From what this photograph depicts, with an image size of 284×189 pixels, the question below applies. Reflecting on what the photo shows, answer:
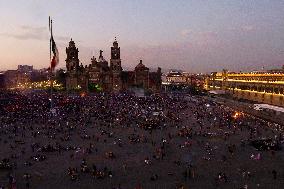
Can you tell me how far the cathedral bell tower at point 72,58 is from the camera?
4520 inches

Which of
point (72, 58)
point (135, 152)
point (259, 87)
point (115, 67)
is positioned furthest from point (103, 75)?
point (135, 152)

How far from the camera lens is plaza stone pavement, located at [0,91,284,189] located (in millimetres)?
27984

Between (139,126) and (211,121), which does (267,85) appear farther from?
(139,126)

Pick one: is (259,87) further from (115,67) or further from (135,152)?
(135,152)

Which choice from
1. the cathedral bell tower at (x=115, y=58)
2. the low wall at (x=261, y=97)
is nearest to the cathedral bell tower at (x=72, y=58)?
the cathedral bell tower at (x=115, y=58)

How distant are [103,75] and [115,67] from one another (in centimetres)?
435

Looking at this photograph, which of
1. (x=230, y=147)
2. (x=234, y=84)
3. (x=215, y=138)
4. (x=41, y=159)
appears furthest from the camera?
(x=234, y=84)

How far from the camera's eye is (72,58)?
11525 centimetres

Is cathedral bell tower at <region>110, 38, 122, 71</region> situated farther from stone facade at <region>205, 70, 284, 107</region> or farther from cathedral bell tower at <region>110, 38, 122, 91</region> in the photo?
stone facade at <region>205, 70, 284, 107</region>

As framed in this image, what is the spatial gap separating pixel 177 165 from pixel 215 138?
525 inches

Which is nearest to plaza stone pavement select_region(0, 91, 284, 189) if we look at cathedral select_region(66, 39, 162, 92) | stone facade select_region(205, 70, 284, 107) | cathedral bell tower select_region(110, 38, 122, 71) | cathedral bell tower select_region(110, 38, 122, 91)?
stone facade select_region(205, 70, 284, 107)

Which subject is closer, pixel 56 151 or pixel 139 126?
pixel 56 151

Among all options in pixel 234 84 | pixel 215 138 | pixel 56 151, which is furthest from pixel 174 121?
pixel 234 84

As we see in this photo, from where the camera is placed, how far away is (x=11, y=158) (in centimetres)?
3516
